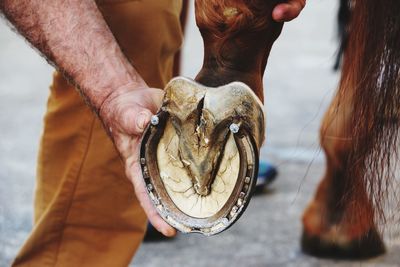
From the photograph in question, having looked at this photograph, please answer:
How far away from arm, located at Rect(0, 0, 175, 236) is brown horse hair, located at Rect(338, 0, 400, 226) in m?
0.32

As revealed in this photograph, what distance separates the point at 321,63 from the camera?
475cm

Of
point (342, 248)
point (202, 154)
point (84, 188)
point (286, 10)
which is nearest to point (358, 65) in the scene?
point (286, 10)

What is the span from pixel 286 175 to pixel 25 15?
65.6 inches

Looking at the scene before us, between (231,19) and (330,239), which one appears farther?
(330,239)

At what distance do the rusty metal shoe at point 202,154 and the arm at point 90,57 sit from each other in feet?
0.30

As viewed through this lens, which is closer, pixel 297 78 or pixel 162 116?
pixel 162 116

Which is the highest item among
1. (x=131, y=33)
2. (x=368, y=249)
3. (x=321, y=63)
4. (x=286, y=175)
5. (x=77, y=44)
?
(x=77, y=44)

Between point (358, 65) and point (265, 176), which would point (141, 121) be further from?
point (265, 176)

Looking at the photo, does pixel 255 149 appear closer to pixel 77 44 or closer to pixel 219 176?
pixel 219 176

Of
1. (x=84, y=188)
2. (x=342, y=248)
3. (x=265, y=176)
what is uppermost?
(x=84, y=188)

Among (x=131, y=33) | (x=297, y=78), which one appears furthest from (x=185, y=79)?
(x=297, y=78)

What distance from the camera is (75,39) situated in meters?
Result: 1.57

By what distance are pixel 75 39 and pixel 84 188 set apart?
50 cm

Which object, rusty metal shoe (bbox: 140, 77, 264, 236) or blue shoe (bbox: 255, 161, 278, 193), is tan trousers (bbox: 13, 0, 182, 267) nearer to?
rusty metal shoe (bbox: 140, 77, 264, 236)
